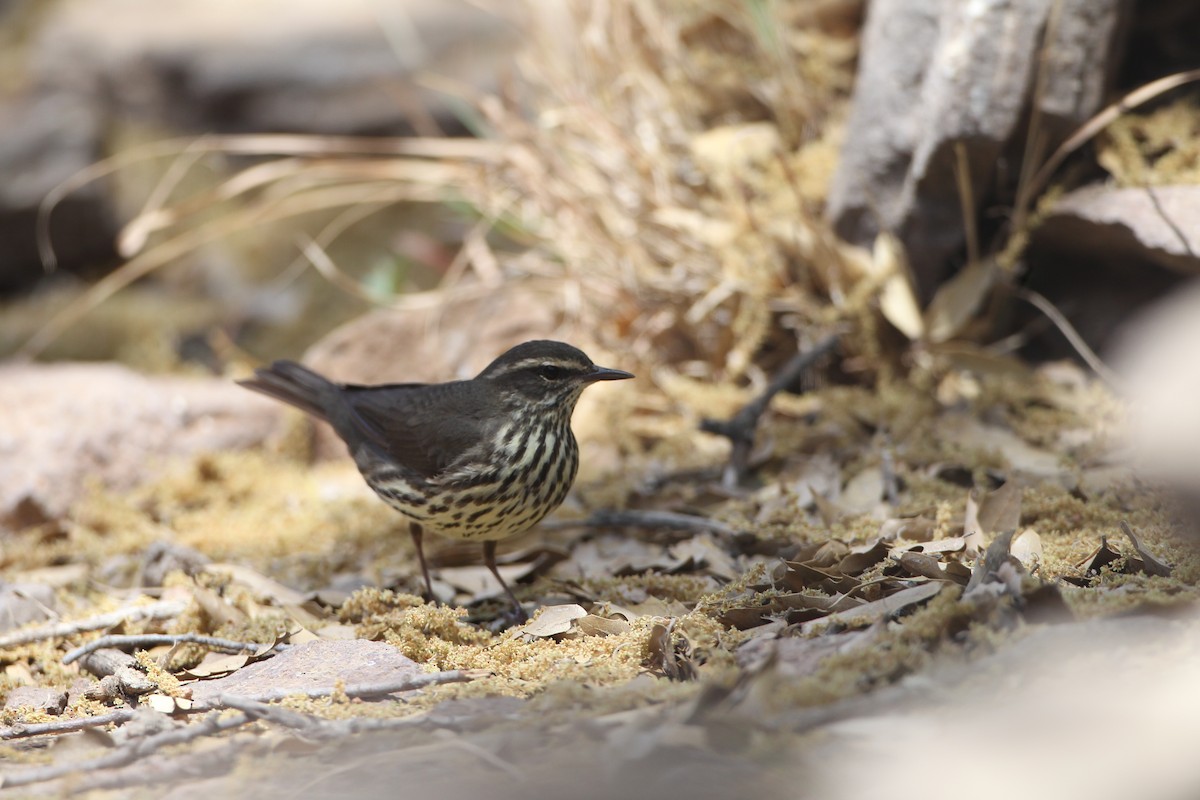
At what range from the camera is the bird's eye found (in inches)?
156

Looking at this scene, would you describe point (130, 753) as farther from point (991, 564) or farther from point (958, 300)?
point (958, 300)

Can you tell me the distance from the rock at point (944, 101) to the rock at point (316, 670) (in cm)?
298

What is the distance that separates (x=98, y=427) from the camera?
5.42 metres

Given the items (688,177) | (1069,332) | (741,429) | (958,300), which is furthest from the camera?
(688,177)

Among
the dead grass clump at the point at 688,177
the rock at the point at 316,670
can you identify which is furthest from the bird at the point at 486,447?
the dead grass clump at the point at 688,177

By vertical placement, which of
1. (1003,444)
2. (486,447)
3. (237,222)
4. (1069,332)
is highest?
(237,222)

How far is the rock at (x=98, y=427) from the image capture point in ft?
16.8

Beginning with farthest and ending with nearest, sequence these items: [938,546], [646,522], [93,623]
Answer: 1. [646,522]
2. [93,623]
3. [938,546]

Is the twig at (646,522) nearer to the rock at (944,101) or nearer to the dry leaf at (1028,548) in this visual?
Result: the dry leaf at (1028,548)

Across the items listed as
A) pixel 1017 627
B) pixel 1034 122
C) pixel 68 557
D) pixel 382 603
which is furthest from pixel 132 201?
pixel 1017 627

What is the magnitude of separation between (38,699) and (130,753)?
937mm

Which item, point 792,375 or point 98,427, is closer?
point 792,375

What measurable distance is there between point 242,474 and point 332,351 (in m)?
0.90

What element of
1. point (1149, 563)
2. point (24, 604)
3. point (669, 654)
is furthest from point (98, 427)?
point (1149, 563)
